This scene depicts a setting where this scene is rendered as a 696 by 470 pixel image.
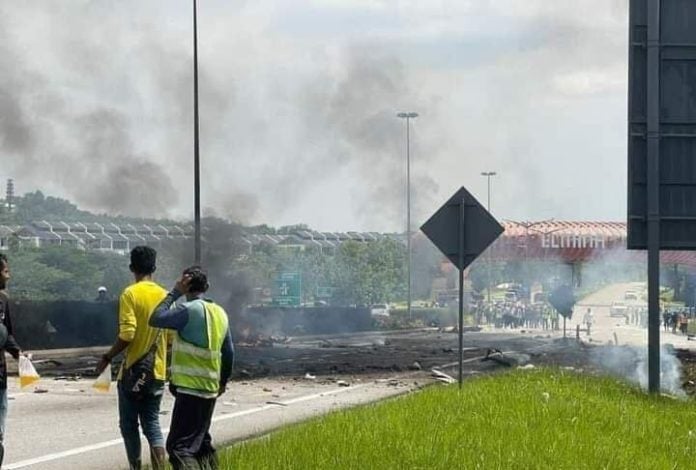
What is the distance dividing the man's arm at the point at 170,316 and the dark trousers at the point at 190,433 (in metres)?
0.46

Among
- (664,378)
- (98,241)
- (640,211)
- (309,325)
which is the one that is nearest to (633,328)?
(309,325)

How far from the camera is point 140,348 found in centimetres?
923

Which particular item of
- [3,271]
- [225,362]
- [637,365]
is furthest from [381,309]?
[225,362]

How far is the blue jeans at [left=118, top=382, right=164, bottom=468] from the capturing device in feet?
30.3

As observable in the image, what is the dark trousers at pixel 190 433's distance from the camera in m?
8.27

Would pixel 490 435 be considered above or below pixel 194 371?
below

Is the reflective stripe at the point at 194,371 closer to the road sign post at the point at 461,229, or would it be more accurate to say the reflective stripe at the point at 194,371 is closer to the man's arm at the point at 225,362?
the man's arm at the point at 225,362

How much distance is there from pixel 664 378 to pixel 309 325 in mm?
27394

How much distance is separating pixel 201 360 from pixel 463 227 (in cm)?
747

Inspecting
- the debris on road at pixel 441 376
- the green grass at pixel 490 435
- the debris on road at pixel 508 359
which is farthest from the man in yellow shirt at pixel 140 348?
the debris on road at pixel 508 359

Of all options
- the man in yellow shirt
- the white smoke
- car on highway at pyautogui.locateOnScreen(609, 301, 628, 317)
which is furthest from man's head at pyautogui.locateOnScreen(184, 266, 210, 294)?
car on highway at pyautogui.locateOnScreen(609, 301, 628, 317)

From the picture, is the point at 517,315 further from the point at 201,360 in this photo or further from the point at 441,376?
the point at 201,360

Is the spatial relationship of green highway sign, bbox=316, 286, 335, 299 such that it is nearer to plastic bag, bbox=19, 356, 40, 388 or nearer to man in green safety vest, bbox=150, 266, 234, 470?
plastic bag, bbox=19, 356, 40, 388

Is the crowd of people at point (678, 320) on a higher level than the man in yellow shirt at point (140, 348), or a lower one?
lower
